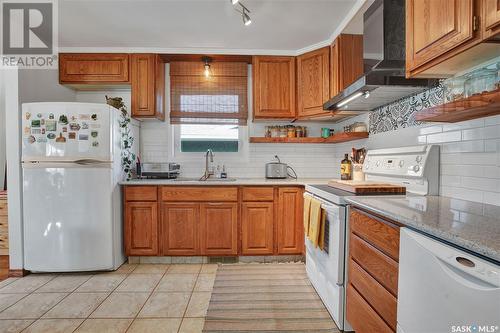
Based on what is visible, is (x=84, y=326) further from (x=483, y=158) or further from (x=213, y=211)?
(x=483, y=158)

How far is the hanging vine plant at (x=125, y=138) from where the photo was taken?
2.82 metres

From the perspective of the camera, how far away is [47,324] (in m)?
1.78

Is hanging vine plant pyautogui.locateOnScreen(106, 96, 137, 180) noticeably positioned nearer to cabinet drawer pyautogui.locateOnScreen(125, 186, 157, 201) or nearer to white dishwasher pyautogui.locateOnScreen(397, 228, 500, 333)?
cabinet drawer pyautogui.locateOnScreen(125, 186, 157, 201)

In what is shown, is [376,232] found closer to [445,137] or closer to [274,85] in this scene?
[445,137]

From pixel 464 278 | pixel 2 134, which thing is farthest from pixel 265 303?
pixel 2 134

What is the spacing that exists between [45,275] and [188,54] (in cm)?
270

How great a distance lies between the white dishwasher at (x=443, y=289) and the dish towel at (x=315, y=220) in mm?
855

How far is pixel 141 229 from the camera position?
279 centimetres

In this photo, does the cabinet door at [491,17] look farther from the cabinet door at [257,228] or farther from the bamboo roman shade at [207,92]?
the bamboo roman shade at [207,92]

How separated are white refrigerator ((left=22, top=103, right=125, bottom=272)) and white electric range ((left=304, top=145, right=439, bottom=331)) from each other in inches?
78.4

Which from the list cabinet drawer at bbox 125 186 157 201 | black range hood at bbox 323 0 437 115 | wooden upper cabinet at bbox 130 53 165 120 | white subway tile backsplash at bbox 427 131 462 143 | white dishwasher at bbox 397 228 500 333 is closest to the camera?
white dishwasher at bbox 397 228 500 333

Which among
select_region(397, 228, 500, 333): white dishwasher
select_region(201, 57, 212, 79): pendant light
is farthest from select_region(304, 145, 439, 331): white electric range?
select_region(201, 57, 212, 79): pendant light

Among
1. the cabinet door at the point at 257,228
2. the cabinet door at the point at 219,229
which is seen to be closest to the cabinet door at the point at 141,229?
the cabinet door at the point at 219,229

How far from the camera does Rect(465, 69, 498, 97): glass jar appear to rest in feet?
4.16
